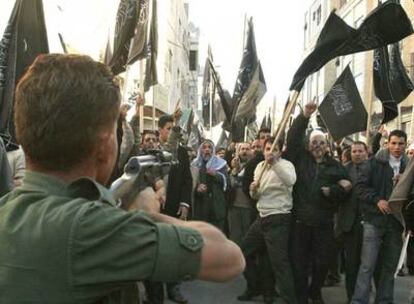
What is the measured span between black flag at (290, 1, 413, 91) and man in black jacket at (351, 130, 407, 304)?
4.06ft

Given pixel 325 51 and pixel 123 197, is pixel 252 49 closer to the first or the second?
pixel 325 51

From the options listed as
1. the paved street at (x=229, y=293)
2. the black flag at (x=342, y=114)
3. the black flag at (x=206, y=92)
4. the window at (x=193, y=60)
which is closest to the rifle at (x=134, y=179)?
the paved street at (x=229, y=293)

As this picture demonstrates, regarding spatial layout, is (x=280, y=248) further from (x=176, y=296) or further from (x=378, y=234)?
(x=176, y=296)

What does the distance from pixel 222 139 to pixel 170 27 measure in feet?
66.6

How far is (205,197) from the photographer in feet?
29.7

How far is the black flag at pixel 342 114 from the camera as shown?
356 inches

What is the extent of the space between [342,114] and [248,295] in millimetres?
3149

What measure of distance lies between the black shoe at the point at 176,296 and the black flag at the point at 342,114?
10.9ft

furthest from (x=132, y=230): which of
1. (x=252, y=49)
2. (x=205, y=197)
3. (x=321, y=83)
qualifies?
(x=321, y=83)

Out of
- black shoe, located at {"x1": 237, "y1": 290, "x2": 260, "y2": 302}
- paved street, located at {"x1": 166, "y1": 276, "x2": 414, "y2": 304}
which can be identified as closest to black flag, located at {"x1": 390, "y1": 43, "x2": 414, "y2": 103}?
paved street, located at {"x1": 166, "y1": 276, "x2": 414, "y2": 304}

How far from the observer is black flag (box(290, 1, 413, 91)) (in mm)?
6391

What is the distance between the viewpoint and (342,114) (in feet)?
30.2

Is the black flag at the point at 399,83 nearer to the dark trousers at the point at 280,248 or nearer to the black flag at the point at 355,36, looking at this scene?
the black flag at the point at 355,36

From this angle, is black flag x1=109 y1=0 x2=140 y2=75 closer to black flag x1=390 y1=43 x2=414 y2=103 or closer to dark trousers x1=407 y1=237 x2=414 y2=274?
black flag x1=390 y1=43 x2=414 y2=103
